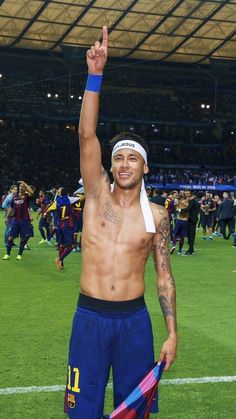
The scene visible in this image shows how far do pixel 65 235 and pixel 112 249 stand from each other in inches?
423

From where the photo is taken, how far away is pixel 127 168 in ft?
12.3

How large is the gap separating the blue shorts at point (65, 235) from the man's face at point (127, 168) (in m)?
10.4

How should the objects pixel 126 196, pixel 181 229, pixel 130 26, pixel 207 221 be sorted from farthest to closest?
pixel 130 26, pixel 207 221, pixel 181 229, pixel 126 196

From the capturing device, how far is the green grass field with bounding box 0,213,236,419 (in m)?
5.47

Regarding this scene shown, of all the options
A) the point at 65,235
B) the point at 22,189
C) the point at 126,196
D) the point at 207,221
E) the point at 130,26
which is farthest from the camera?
the point at 130,26

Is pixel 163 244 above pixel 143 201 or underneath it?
underneath

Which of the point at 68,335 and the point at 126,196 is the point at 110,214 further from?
the point at 68,335

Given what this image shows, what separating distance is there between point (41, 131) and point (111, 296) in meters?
48.0

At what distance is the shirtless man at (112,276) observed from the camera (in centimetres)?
358

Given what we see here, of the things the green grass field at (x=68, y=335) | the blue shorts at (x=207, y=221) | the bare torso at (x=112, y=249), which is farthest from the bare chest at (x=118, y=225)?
the blue shorts at (x=207, y=221)

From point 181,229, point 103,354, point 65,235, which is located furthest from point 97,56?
point 181,229

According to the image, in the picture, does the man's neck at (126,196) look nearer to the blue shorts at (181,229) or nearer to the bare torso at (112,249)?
the bare torso at (112,249)

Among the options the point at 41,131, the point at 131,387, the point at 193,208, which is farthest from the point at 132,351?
the point at 41,131

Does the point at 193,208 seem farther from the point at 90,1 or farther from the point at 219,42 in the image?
the point at 219,42
